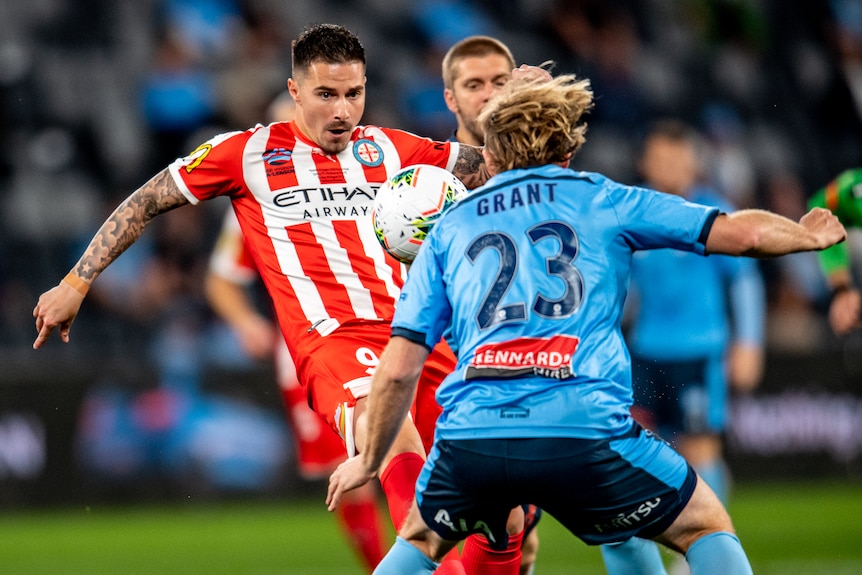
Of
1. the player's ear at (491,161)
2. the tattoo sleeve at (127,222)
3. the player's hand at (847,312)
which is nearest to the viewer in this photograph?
the player's ear at (491,161)

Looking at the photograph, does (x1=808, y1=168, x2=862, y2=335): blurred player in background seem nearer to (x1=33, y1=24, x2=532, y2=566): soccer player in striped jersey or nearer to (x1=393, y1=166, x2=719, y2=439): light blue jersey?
(x1=33, y1=24, x2=532, y2=566): soccer player in striped jersey

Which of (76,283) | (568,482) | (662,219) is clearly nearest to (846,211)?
(662,219)

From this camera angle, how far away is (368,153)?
19.6 feet

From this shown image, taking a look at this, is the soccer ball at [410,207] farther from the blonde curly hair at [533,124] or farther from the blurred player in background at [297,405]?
the blurred player in background at [297,405]

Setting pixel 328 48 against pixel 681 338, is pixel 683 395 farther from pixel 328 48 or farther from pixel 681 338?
pixel 328 48

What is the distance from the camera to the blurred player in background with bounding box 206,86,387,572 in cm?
773

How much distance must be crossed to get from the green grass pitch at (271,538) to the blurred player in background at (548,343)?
4.63 m

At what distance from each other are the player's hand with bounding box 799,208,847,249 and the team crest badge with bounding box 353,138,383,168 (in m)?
2.05

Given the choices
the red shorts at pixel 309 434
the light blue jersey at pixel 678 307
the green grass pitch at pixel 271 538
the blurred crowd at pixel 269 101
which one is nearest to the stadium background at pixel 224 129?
the blurred crowd at pixel 269 101

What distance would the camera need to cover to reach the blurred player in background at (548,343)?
4332 mm

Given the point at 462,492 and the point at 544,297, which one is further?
the point at 462,492

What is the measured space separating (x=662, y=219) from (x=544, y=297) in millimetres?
477

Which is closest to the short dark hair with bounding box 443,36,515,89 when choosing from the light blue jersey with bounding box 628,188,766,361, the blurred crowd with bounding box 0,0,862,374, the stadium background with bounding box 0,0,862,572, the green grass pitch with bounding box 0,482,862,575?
the light blue jersey with bounding box 628,188,766,361

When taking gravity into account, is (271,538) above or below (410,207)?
below
